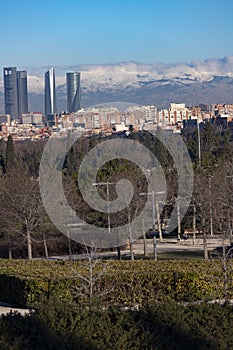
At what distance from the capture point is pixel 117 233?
19.1 meters

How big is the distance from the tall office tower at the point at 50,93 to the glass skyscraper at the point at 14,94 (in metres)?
10.1

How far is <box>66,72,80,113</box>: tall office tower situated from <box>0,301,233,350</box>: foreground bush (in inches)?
3496

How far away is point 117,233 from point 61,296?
8285 millimetres

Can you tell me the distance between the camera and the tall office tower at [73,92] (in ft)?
323

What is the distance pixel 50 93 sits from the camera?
13012 cm

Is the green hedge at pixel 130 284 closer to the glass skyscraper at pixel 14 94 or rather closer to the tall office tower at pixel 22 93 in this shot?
the glass skyscraper at pixel 14 94

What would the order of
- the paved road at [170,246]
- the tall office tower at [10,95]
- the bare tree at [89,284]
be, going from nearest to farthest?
the bare tree at [89,284]
the paved road at [170,246]
the tall office tower at [10,95]

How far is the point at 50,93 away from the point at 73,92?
65.5ft

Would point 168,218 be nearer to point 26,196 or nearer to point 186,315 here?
point 26,196

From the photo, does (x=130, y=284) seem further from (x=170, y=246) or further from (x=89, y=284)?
(x=170, y=246)

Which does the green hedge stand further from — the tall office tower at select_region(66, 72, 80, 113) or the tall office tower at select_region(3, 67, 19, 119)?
the tall office tower at select_region(3, 67, 19, 119)

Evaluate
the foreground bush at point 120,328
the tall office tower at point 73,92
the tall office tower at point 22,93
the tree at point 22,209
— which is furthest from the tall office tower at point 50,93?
the foreground bush at point 120,328

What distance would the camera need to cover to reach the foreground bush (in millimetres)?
5852

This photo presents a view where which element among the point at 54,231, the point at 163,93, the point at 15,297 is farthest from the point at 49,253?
the point at 163,93
